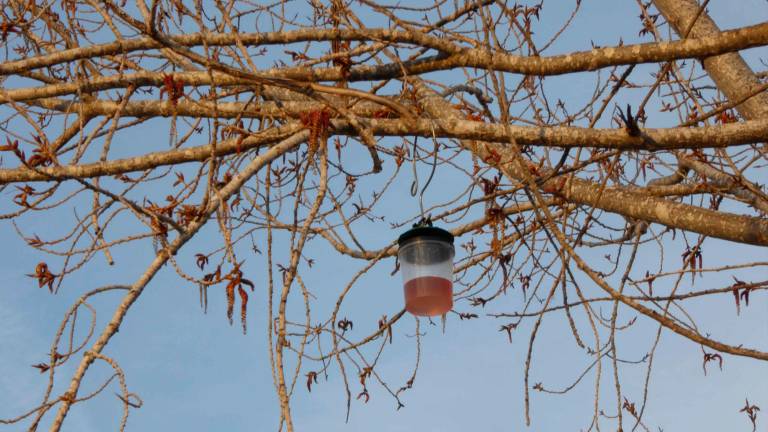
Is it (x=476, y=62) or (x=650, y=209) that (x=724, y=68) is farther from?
(x=476, y=62)

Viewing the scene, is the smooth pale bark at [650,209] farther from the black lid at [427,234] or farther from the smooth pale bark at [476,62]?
the black lid at [427,234]

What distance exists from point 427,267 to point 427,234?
14 centimetres

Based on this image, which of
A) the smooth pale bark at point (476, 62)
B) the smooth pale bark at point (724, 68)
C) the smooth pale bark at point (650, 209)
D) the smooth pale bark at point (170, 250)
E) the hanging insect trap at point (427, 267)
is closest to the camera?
the smooth pale bark at point (170, 250)

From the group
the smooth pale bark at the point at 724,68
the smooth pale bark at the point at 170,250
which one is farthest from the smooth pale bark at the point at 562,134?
the smooth pale bark at the point at 724,68

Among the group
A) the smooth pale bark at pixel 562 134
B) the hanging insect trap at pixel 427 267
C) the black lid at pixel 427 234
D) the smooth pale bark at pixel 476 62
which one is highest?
the smooth pale bark at pixel 476 62

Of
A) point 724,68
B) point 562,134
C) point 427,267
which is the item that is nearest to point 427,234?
point 427,267

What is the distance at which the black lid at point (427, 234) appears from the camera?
364 centimetres

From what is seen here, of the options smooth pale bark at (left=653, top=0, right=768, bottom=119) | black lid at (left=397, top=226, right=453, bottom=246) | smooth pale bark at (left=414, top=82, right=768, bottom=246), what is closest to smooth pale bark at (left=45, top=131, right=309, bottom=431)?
black lid at (left=397, top=226, right=453, bottom=246)

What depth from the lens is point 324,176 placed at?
129 inches

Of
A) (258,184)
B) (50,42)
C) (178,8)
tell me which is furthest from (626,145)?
(50,42)

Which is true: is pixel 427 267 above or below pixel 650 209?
below

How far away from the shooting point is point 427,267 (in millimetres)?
3615

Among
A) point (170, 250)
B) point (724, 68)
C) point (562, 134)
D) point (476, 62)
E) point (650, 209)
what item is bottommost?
point (170, 250)

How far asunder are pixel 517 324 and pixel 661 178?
1.75m
